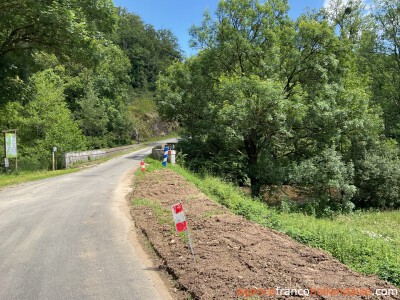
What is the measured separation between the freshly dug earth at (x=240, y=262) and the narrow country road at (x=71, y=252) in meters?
0.58

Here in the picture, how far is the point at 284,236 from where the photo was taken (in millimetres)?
7469

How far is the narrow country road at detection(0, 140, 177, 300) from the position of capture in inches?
211

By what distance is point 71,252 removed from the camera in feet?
23.1

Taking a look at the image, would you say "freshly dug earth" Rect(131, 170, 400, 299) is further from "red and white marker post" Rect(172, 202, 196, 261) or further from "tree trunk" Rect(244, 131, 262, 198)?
"tree trunk" Rect(244, 131, 262, 198)

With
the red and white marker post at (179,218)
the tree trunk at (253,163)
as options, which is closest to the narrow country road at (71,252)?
the red and white marker post at (179,218)

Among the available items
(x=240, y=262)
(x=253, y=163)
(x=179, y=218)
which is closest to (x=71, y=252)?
(x=179, y=218)

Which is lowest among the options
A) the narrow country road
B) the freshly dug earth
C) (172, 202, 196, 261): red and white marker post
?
the narrow country road

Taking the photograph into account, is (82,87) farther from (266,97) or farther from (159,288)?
(159,288)

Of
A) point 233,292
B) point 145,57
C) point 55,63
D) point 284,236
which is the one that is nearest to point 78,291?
point 233,292

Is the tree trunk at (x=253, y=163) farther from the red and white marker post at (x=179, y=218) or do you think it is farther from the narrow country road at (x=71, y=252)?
the red and white marker post at (x=179, y=218)

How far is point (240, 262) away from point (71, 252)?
11.7ft

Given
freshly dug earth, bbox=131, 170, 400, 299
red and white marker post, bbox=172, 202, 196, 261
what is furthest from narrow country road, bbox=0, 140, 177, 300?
red and white marker post, bbox=172, 202, 196, 261

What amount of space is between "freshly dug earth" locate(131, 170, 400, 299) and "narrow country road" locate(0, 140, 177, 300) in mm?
580

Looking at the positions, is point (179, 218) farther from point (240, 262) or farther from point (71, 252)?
point (71, 252)
